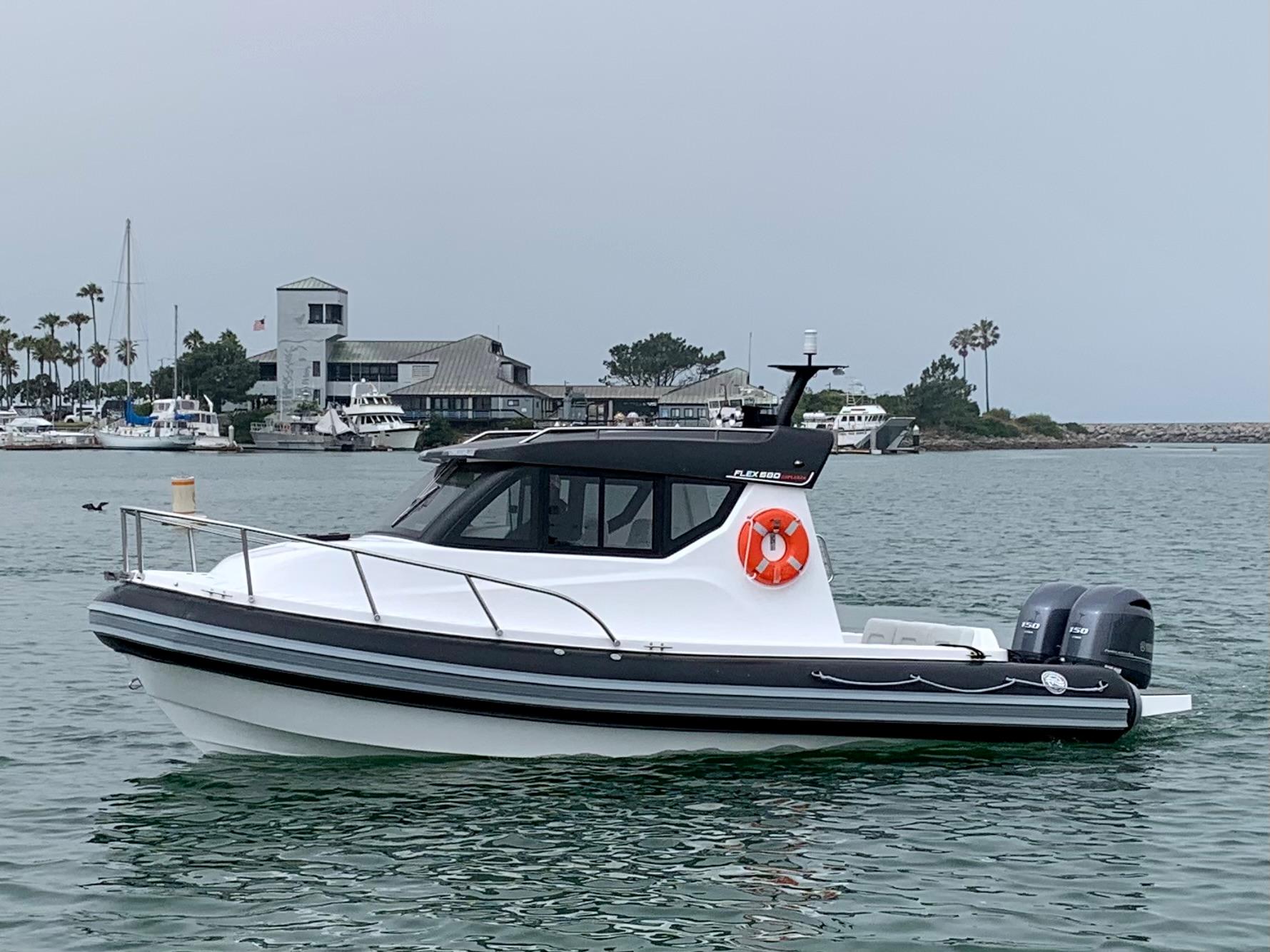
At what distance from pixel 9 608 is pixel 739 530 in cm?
1382

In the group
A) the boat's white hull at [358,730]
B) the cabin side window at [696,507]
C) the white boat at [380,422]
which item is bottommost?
the boat's white hull at [358,730]

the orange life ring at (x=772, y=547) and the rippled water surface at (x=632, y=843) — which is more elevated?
the orange life ring at (x=772, y=547)

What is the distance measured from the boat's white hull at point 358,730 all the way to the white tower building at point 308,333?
101269mm

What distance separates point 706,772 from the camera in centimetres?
1012

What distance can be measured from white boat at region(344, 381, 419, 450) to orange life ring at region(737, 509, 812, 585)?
9574 cm

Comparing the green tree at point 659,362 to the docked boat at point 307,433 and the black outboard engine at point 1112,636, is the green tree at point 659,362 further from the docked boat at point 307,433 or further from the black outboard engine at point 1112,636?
the black outboard engine at point 1112,636

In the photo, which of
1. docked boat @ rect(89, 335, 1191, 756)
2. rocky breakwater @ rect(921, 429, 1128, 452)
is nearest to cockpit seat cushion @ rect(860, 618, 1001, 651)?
docked boat @ rect(89, 335, 1191, 756)

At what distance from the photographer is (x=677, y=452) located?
1047cm

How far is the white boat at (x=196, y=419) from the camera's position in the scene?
4178 inches

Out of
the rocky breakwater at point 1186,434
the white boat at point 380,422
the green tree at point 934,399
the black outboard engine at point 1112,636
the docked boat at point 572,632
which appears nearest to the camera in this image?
the docked boat at point 572,632

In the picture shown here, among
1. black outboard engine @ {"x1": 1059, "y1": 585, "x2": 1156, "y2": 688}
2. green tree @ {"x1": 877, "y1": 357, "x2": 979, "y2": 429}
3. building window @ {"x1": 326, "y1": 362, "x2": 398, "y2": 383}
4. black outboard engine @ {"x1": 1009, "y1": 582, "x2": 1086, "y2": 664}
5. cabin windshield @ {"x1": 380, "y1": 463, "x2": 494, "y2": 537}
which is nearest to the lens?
cabin windshield @ {"x1": 380, "y1": 463, "x2": 494, "y2": 537}

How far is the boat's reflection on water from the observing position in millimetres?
7766

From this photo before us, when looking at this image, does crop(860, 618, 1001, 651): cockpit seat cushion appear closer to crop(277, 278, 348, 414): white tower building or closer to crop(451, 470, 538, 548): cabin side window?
crop(451, 470, 538, 548): cabin side window

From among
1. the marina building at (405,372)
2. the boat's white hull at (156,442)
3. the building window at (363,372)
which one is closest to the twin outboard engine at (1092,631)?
the marina building at (405,372)
